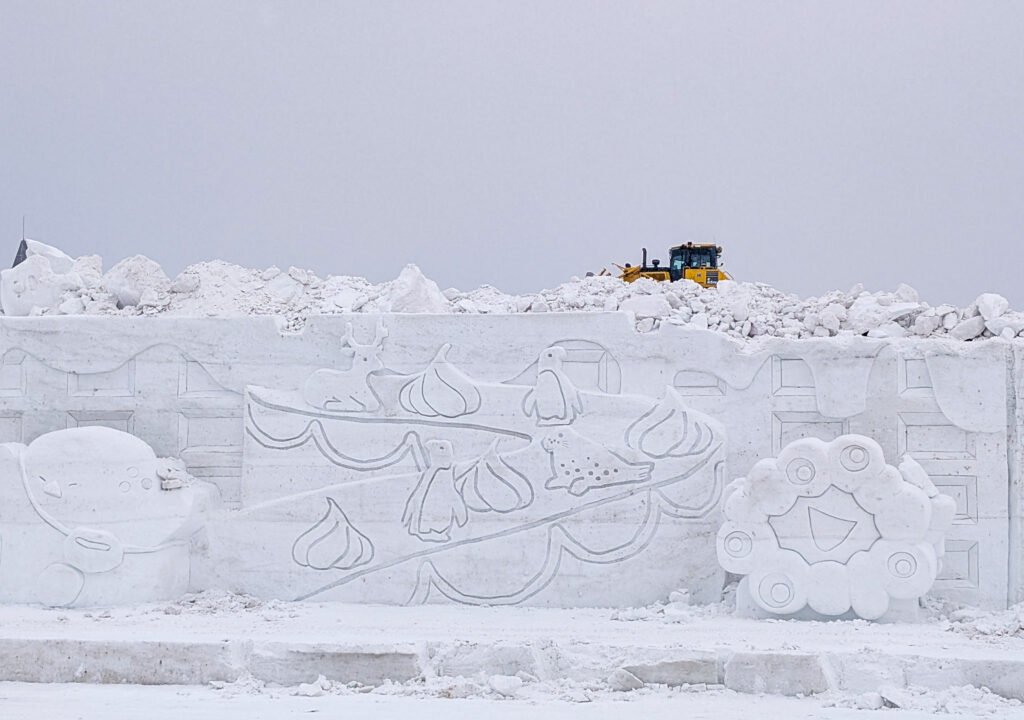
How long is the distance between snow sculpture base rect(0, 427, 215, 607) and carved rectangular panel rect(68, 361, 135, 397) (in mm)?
514

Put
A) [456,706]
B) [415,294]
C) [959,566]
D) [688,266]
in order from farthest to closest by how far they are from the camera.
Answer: [688,266]
[415,294]
[959,566]
[456,706]

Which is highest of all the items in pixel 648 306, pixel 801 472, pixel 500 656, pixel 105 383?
pixel 648 306

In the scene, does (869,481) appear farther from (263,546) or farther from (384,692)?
(263,546)

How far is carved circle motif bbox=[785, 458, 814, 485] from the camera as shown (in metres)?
6.37

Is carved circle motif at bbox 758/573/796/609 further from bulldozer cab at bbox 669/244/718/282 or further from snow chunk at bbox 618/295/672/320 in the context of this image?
bulldozer cab at bbox 669/244/718/282

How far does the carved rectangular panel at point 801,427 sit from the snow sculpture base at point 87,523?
13.7 feet

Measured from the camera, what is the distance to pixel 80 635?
591 centimetres

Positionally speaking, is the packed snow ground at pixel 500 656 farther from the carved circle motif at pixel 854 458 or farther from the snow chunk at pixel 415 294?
the snow chunk at pixel 415 294

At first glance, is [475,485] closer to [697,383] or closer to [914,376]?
[697,383]

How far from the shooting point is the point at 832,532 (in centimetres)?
634

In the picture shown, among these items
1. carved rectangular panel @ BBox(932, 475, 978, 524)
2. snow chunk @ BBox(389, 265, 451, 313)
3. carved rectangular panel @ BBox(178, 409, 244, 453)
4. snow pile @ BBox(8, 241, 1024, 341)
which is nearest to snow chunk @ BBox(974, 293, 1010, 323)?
snow pile @ BBox(8, 241, 1024, 341)

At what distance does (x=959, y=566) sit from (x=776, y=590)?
1.39 meters

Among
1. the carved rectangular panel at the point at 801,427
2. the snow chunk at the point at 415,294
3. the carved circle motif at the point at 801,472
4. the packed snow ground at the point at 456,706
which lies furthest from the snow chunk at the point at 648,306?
the packed snow ground at the point at 456,706

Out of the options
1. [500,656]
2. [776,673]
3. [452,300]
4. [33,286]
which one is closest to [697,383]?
[776,673]
